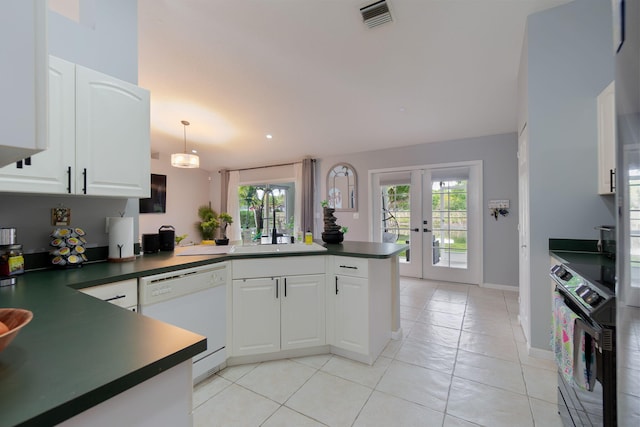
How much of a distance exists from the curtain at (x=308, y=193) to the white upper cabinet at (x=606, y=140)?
4.40 m

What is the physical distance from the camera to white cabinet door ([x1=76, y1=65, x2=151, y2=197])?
1626 mm

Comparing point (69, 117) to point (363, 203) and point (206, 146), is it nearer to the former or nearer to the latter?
point (363, 203)

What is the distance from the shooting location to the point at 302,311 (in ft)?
7.17

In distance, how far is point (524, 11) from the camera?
2.21m

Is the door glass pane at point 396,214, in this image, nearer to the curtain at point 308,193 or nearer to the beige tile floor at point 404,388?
the curtain at point 308,193

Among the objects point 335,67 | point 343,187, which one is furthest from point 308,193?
point 335,67

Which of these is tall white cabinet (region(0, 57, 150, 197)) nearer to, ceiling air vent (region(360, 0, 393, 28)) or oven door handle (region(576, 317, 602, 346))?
ceiling air vent (region(360, 0, 393, 28))

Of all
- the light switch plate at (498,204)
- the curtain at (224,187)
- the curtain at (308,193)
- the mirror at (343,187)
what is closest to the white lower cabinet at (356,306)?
the light switch plate at (498,204)

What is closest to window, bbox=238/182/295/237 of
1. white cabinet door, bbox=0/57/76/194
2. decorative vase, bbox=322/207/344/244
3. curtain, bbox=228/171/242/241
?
curtain, bbox=228/171/242/241

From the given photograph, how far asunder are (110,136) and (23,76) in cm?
147

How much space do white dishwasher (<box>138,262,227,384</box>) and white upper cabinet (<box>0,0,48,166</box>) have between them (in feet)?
4.03

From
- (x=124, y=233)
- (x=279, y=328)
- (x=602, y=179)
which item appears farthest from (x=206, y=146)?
(x=602, y=179)

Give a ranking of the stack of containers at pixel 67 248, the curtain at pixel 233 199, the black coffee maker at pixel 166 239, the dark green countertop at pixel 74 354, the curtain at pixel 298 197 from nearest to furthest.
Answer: the dark green countertop at pixel 74 354 < the stack of containers at pixel 67 248 < the black coffee maker at pixel 166 239 < the curtain at pixel 298 197 < the curtain at pixel 233 199

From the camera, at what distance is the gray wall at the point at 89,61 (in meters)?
1.65
